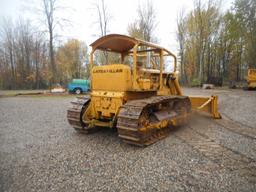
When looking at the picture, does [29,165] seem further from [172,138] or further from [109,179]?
[172,138]

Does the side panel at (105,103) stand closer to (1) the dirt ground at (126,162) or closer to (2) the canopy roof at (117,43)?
(1) the dirt ground at (126,162)

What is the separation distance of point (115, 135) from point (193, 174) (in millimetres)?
2505

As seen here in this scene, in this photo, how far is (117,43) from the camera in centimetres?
507

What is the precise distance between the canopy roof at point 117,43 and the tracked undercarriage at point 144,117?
137cm

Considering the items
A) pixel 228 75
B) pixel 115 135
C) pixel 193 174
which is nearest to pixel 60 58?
pixel 228 75

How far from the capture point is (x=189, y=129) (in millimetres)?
5605

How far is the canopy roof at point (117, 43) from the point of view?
435 centimetres

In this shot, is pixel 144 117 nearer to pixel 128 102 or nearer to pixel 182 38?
pixel 128 102

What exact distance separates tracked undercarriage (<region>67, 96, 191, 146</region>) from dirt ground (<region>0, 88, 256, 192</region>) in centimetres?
26

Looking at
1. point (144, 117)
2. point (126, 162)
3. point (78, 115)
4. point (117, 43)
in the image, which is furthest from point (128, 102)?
point (117, 43)

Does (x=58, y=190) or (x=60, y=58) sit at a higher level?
(x=60, y=58)

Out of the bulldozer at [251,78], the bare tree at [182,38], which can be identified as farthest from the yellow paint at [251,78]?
the bare tree at [182,38]

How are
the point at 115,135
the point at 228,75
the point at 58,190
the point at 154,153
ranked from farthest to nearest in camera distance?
1. the point at 228,75
2. the point at 115,135
3. the point at 154,153
4. the point at 58,190

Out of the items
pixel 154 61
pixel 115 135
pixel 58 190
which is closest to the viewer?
pixel 58 190
